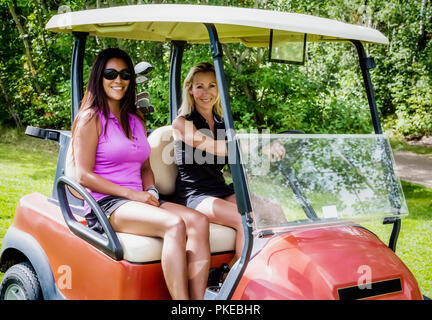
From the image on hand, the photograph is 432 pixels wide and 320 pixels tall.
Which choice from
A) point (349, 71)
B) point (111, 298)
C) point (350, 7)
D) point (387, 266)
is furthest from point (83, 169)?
point (350, 7)

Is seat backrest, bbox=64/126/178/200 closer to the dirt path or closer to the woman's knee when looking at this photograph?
the woman's knee

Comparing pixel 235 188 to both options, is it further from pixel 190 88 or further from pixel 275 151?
pixel 190 88

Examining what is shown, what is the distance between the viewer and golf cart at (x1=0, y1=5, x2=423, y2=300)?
6.24ft

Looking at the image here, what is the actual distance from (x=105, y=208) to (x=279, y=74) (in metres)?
5.29

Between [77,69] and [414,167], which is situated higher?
[77,69]

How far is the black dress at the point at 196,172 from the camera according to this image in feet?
9.04

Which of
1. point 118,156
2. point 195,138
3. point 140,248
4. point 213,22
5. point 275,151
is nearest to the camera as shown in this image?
point 213,22

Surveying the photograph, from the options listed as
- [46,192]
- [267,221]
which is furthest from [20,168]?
[267,221]

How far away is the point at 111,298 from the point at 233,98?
582 cm

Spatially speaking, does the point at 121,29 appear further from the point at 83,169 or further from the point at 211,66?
the point at 83,169

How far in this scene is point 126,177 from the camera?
254 centimetres

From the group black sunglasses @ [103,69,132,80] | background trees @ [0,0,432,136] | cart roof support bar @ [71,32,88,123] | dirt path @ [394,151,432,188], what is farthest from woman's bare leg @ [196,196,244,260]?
dirt path @ [394,151,432,188]

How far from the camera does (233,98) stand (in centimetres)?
769

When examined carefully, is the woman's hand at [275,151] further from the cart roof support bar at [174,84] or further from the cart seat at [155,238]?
the cart roof support bar at [174,84]
